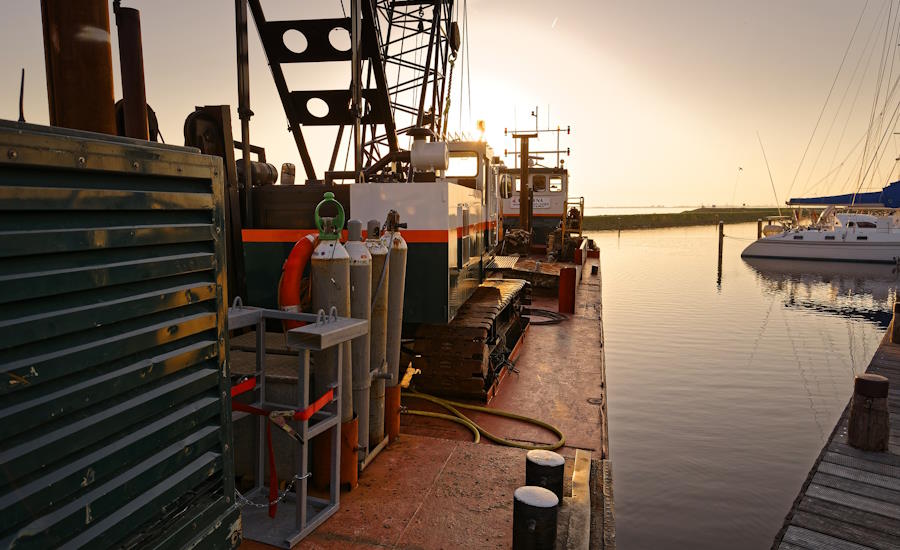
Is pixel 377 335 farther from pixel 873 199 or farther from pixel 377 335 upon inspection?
pixel 873 199

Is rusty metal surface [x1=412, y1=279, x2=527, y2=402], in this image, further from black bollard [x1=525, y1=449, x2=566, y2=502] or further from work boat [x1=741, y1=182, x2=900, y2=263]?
work boat [x1=741, y1=182, x2=900, y2=263]

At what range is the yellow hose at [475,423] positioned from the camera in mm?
5738

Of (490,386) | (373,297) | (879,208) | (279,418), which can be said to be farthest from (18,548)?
(879,208)

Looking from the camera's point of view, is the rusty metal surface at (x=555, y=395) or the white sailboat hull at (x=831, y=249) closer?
the rusty metal surface at (x=555, y=395)

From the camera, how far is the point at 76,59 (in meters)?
2.90

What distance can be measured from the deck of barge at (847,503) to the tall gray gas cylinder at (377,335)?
13.5 ft

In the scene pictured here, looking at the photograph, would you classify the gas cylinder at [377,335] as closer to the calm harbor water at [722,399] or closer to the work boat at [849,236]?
the calm harbor water at [722,399]

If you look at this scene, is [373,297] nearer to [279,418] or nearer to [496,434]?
[279,418]

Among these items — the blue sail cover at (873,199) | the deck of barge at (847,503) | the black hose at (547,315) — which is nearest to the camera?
the deck of barge at (847,503)

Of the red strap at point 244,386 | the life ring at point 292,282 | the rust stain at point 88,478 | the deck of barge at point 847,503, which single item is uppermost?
the life ring at point 292,282

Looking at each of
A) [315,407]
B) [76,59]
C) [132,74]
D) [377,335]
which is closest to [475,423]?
[377,335]

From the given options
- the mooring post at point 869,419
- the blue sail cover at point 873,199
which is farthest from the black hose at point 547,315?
the blue sail cover at point 873,199

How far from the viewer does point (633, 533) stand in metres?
7.19

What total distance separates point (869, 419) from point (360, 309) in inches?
283
